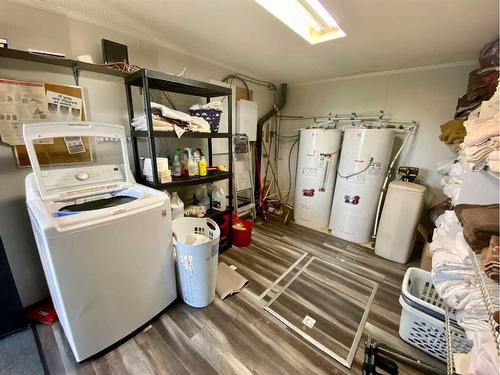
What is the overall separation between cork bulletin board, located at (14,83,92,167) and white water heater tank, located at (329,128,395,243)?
264cm

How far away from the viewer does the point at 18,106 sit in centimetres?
128

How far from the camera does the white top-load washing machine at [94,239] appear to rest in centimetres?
102

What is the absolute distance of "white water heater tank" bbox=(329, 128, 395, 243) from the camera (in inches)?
91.5

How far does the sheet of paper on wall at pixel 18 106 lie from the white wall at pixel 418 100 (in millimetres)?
3154

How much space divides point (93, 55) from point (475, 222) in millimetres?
2422

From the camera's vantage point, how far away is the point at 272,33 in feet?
5.49

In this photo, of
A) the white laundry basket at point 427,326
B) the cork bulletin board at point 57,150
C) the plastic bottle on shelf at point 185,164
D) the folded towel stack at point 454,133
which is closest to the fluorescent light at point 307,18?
the folded towel stack at point 454,133

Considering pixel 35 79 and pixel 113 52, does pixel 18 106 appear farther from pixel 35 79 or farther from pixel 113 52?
pixel 113 52

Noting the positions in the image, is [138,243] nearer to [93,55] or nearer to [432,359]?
[93,55]

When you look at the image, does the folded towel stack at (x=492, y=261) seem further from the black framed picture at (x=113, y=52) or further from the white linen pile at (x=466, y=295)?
the black framed picture at (x=113, y=52)

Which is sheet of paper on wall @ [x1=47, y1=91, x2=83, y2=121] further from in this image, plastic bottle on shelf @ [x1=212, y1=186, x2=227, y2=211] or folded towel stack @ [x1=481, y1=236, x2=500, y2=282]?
folded towel stack @ [x1=481, y1=236, x2=500, y2=282]

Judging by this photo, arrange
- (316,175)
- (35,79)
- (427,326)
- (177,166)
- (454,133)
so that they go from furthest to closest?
(316,175)
(177,166)
(454,133)
(35,79)
(427,326)

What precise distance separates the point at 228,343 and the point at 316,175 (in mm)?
2148

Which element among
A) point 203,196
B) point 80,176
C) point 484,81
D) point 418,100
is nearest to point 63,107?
point 80,176
